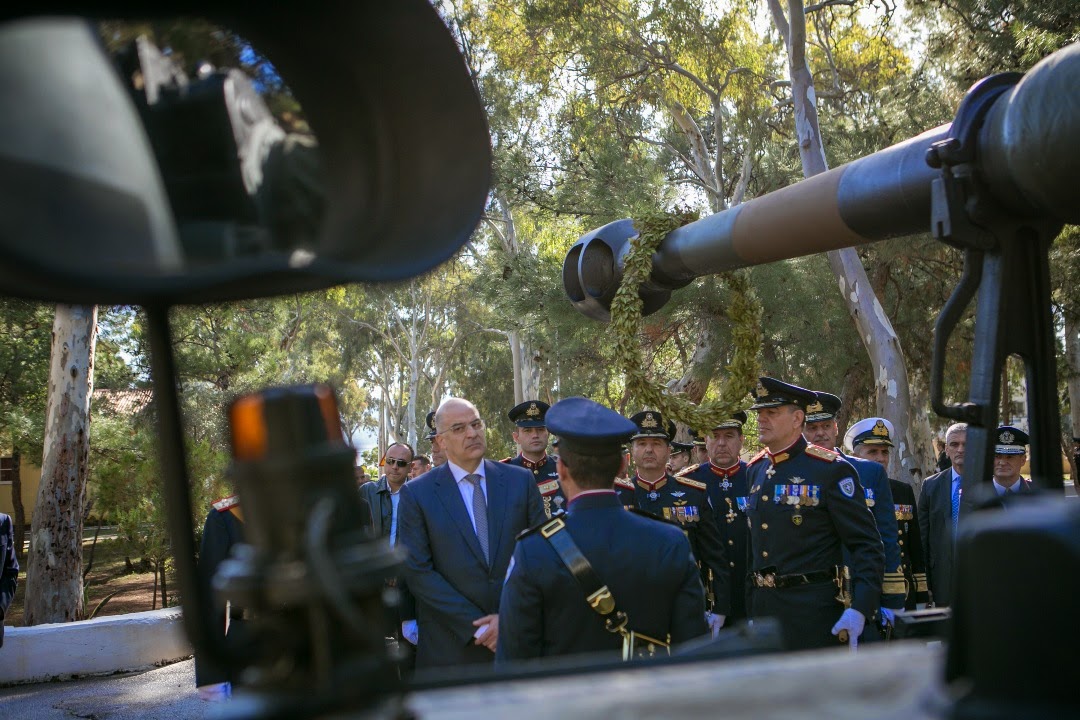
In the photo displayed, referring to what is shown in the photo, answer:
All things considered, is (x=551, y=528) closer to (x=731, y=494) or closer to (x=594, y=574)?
(x=594, y=574)

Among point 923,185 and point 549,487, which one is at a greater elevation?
point 923,185

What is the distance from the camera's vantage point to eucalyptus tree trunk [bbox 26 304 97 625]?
11148mm

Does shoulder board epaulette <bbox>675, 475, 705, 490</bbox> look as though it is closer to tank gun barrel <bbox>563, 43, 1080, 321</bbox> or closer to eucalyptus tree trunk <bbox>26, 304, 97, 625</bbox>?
tank gun barrel <bbox>563, 43, 1080, 321</bbox>

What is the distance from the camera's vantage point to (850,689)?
871 millimetres

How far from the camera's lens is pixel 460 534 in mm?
5117

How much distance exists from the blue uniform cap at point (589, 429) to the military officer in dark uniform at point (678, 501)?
124 inches

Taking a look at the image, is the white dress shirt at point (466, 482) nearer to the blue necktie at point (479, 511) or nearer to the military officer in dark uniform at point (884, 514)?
the blue necktie at point (479, 511)

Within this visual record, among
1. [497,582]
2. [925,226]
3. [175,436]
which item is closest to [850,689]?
[175,436]

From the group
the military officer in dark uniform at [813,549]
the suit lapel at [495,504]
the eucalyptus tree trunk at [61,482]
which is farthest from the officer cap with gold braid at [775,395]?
the eucalyptus tree trunk at [61,482]

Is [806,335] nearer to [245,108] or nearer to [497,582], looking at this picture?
[497,582]

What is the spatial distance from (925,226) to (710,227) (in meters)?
0.76

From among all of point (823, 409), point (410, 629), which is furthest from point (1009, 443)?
point (410, 629)

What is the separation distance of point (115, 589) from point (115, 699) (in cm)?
1117

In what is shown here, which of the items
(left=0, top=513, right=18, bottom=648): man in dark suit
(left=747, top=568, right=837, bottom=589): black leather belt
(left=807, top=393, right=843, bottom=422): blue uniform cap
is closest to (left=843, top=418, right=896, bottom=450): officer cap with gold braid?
(left=807, top=393, right=843, bottom=422): blue uniform cap
